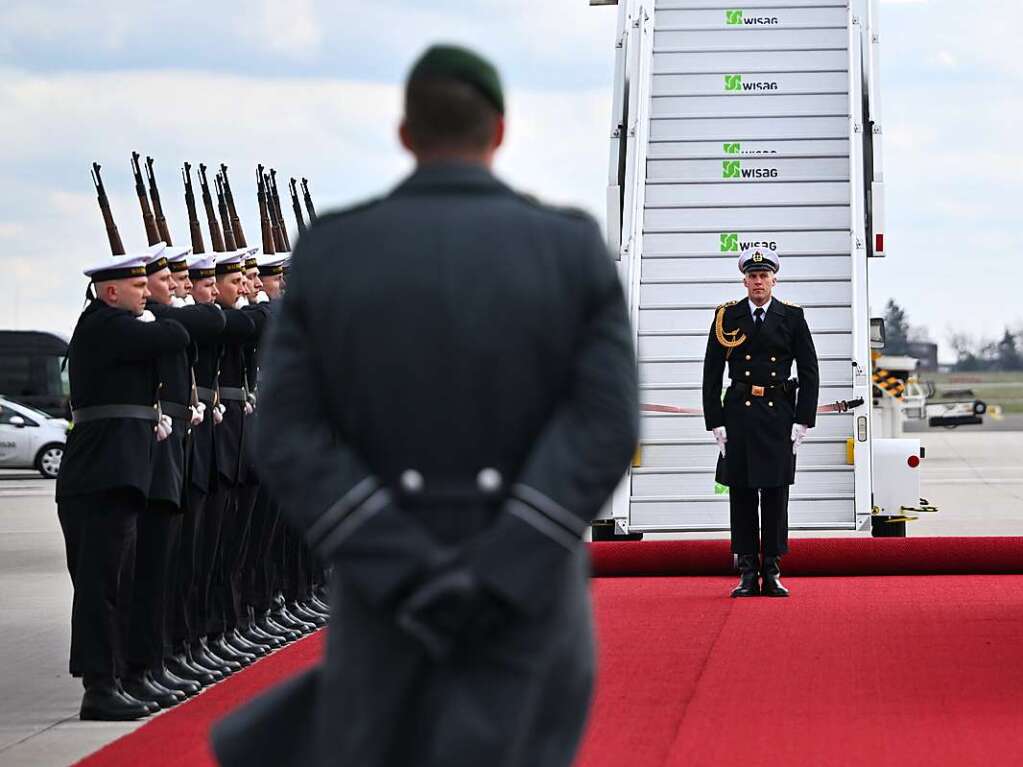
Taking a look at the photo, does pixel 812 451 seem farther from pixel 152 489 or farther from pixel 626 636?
pixel 152 489

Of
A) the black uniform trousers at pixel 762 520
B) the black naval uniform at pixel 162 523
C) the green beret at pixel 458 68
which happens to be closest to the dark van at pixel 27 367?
the black uniform trousers at pixel 762 520

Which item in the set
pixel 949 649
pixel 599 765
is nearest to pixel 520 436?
pixel 599 765

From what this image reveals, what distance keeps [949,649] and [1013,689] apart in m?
1.05

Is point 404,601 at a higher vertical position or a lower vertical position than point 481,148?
lower

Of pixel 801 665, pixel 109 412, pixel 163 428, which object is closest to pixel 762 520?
pixel 801 665

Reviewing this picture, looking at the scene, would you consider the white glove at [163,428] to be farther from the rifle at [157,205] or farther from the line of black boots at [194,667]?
the rifle at [157,205]

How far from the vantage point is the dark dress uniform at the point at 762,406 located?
10.0 m

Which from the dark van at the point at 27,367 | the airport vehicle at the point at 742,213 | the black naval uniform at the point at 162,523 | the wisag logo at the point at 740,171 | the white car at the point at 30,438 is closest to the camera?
the black naval uniform at the point at 162,523

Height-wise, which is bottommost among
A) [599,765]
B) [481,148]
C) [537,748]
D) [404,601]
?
[599,765]

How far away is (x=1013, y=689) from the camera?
6770mm

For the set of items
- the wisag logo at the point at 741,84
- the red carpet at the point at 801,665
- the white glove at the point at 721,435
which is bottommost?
the red carpet at the point at 801,665

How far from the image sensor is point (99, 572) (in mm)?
7027

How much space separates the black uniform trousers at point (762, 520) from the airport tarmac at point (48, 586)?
3.34 meters

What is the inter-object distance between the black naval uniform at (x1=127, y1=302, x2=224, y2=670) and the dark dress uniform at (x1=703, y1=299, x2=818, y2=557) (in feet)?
11.0
